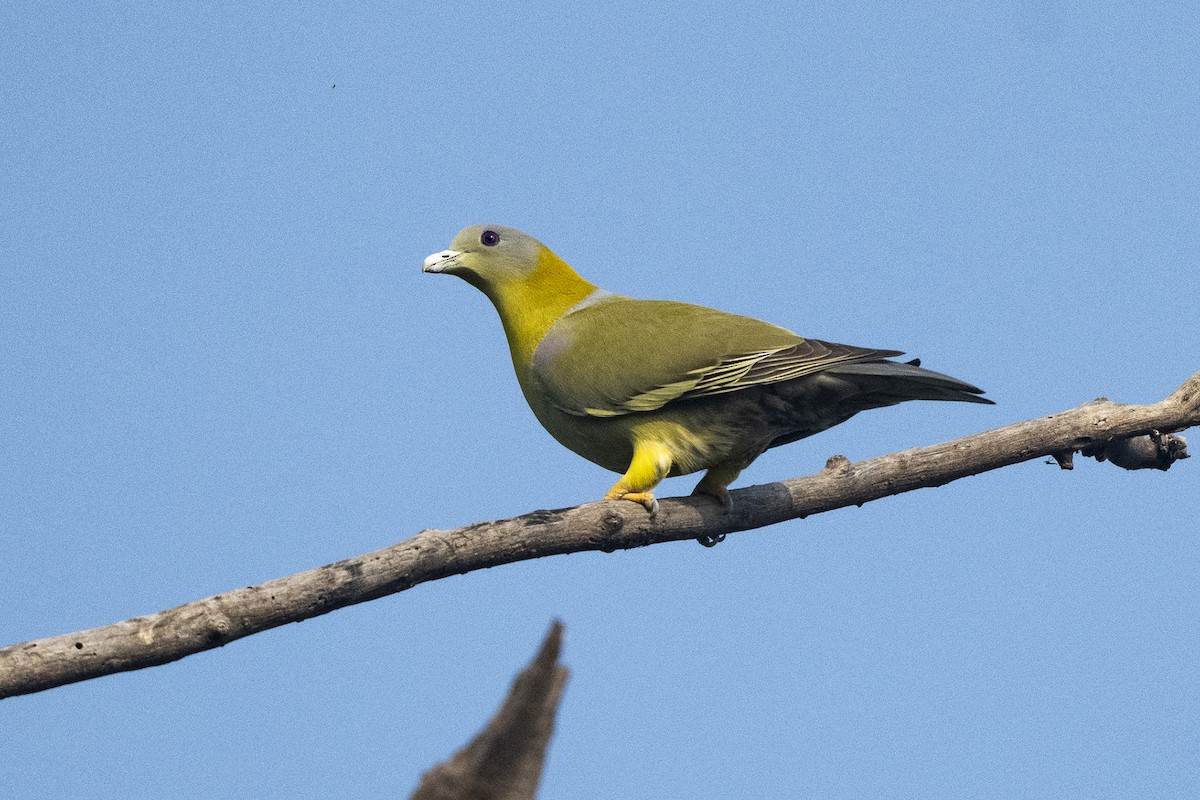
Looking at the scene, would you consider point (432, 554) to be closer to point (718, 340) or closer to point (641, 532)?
point (641, 532)

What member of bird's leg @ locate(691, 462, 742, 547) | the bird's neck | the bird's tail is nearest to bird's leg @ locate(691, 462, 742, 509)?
bird's leg @ locate(691, 462, 742, 547)

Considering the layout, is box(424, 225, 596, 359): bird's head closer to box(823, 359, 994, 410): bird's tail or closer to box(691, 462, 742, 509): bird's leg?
box(691, 462, 742, 509): bird's leg

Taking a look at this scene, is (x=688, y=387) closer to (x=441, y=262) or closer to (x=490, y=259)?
(x=490, y=259)

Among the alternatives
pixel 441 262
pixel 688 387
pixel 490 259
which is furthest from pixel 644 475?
pixel 441 262

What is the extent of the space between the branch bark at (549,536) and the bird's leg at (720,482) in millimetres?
45

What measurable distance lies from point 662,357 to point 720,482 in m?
0.70

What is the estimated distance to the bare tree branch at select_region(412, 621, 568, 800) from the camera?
84.1 inches

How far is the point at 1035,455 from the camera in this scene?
635 centimetres

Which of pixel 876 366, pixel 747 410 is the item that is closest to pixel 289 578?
pixel 747 410

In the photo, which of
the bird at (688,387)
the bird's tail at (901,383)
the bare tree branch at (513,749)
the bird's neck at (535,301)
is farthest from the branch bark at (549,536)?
the bare tree branch at (513,749)

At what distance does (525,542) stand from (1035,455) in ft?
9.11

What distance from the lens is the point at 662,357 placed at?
19.6ft

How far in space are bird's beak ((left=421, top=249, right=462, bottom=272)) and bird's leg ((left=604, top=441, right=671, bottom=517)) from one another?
60.1 inches

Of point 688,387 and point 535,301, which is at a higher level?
point 535,301
